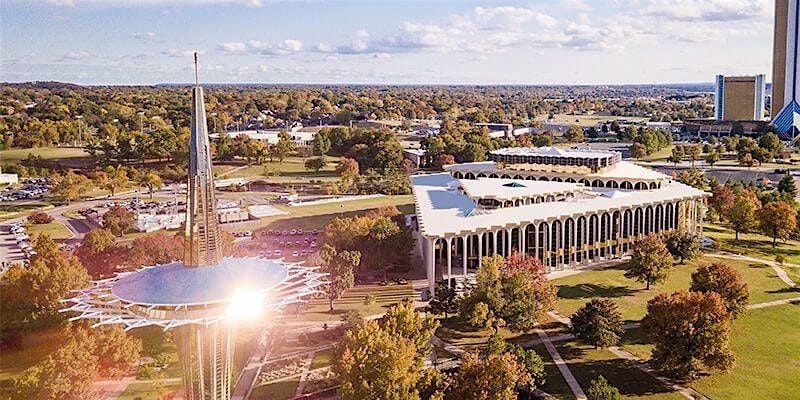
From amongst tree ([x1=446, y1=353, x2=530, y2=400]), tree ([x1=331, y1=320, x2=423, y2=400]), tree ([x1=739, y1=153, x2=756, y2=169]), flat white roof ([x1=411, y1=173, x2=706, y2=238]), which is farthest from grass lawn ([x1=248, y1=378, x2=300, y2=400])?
tree ([x1=739, y1=153, x2=756, y2=169])

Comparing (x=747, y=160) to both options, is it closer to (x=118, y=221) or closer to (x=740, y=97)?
(x=740, y=97)

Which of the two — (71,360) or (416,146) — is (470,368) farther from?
(416,146)

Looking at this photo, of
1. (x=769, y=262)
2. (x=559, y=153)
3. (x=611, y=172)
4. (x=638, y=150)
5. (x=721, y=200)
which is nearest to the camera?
(x=769, y=262)

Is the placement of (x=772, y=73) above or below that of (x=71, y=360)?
above

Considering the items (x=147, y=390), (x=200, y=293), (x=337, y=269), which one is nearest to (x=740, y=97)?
(x=337, y=269)

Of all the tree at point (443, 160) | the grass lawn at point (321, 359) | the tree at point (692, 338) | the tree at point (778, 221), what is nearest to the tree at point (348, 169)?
the tree at point (443, 160)

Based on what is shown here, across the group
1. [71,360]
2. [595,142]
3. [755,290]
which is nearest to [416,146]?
[595,142]
